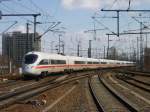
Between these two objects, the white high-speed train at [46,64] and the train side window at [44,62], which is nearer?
the white high-speed train at [46,64]

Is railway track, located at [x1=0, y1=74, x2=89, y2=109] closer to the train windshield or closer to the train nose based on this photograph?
the train nose

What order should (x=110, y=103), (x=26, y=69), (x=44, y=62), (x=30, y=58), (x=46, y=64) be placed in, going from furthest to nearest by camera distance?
(x=46, y=64)
(x=44, y=62)
(x=30, y=58)
(x=26, y=69)
(x=110, y=103)

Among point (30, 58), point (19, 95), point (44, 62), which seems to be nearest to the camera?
point (19, 95)

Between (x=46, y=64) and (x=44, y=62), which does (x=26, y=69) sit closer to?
(x=44, y=62)

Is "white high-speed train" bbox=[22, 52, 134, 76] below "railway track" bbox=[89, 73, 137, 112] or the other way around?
the other way around

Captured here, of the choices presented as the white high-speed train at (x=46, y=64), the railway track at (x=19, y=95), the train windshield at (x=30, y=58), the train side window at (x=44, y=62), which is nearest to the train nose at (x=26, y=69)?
the white high-speed train at (x=46, y=64)

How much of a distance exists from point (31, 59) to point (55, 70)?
368 inches

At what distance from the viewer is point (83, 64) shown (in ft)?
262

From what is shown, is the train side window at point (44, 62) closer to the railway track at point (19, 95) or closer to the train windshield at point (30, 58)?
the train windshield at point (30, 58)

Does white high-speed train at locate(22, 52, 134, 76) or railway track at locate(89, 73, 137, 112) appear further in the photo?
white high-speed train at locate(22, 52, 134, 76)

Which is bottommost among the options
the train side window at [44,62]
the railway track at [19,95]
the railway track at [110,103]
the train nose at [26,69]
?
the railway track at [110,103]

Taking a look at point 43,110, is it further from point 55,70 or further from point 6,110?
point 55,70

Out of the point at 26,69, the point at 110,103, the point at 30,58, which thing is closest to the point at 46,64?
the point at 30,58

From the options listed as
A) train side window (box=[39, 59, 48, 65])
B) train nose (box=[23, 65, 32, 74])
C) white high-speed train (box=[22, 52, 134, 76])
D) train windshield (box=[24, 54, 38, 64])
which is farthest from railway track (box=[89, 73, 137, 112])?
train side window (box=[39, 59, 48, 65])
